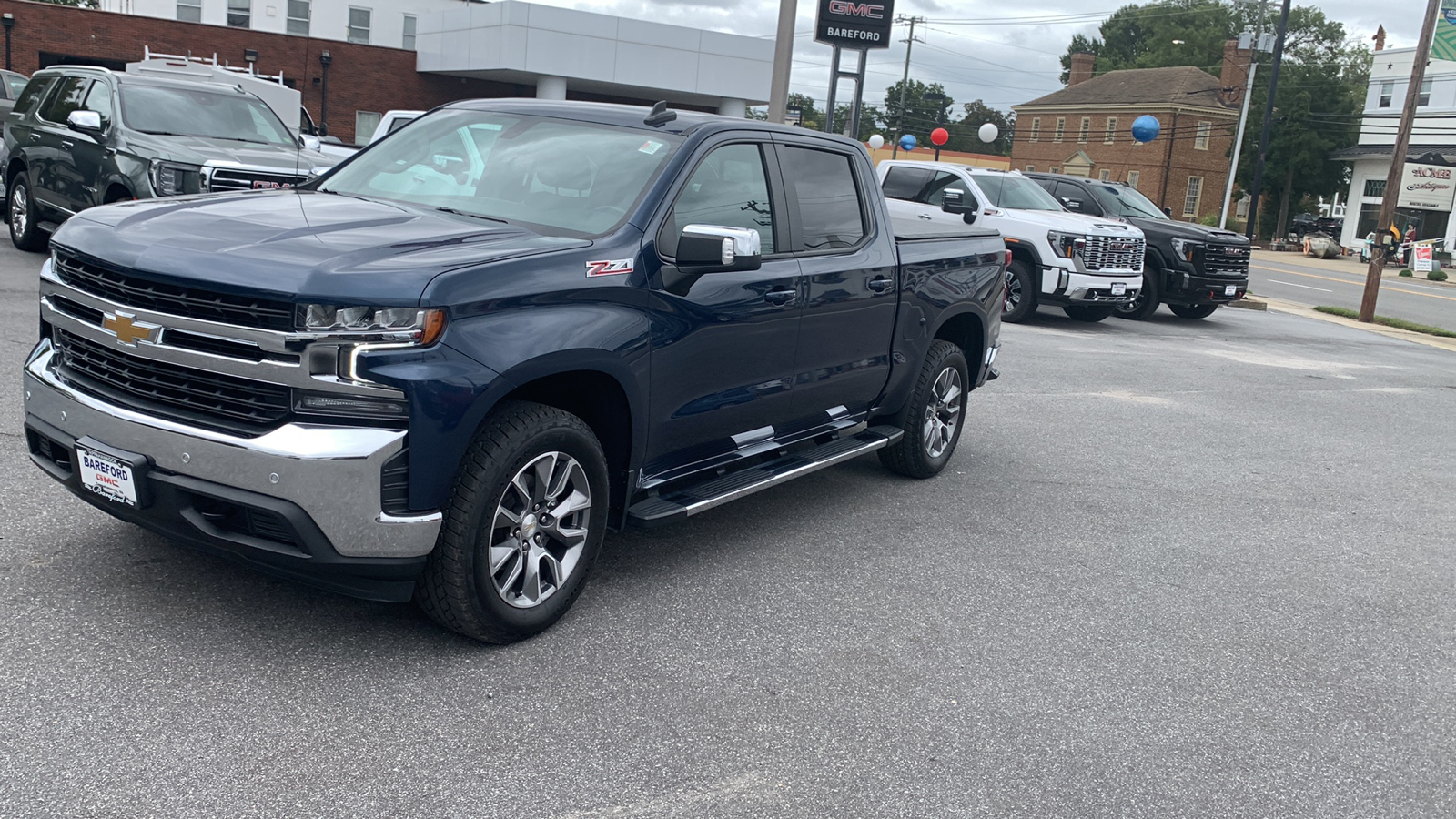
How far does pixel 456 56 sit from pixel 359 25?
13010 millimetres

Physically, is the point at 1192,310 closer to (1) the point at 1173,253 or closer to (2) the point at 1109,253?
(1) the point at 1173,253

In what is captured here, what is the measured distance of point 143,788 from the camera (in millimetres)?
3135

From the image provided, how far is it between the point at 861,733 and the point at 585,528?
127 centimetres

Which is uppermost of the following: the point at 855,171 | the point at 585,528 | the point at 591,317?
the point at 855,171

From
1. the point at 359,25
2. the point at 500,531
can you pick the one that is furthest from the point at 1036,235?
the point at 359,25

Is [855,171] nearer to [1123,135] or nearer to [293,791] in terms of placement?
[293,791]

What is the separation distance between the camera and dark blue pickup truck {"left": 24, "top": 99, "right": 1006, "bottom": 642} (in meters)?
3.63

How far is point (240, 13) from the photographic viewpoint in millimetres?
48062

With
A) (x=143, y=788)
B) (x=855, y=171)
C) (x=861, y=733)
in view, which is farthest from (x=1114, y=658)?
(x=143, y=788)

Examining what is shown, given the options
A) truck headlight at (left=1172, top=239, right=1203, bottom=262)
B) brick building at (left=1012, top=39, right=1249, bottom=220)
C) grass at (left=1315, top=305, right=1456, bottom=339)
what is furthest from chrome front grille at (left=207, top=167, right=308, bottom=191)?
brick building at (left=1012, top=39, right=1249, bottom=220)

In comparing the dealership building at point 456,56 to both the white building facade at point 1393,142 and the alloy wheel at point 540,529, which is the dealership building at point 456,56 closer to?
the white building facade at point 1393,142

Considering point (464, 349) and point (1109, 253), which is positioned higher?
point (1109, 253)

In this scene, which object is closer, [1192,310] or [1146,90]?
[1192,310]

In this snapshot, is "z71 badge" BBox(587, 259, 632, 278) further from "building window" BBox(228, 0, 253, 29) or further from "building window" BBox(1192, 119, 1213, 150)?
"building window" BBox(1192, 119, 1213, 150)
